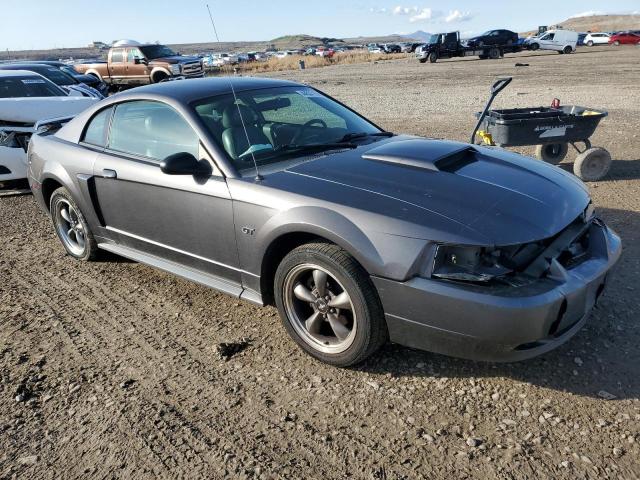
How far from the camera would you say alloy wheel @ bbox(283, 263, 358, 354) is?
3.05 metres

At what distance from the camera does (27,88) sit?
938 centimetres

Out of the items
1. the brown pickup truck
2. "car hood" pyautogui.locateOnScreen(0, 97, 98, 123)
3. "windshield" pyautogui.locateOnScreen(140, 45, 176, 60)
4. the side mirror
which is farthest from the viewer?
"windshield" pyautogui.locateOnScreen(140, 45, 176, 60)

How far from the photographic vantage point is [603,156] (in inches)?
258

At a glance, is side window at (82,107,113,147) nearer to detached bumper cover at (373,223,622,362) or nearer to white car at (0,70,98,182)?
white car at (0,70,98,182)

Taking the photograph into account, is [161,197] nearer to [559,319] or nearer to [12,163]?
[559,319]

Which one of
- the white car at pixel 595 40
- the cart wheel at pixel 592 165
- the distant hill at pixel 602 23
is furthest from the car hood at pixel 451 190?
the distant hill at pixel 602 23

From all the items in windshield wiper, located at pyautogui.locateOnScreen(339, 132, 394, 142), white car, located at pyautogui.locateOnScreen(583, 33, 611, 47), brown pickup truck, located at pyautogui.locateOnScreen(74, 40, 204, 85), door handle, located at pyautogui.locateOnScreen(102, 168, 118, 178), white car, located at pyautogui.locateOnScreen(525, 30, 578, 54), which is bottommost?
white car, located at pyautogui.locateOnScreen(583, 33, 611, 47)

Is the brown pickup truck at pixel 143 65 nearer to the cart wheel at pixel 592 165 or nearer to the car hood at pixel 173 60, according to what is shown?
the car hood at pixel 173 60

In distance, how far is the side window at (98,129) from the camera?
14.2 feet

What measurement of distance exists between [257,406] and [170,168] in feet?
5.05

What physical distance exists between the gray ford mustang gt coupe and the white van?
40.7 meters

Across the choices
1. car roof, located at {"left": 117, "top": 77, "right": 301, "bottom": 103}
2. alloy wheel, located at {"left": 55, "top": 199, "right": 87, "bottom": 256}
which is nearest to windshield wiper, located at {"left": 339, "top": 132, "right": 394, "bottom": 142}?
car roof, located at {"left": 117, "top": 77, "right": 301, "bottom": 103}

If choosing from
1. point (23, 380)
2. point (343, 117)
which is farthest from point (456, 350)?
point (23, 380)

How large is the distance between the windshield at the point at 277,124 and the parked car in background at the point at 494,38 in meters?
35.3
